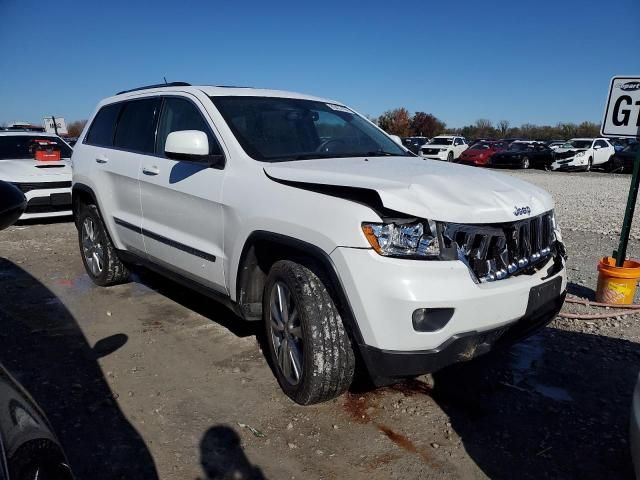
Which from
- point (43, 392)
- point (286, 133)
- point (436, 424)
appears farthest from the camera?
point (286, 133)

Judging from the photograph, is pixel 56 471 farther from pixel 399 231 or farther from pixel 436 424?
pixel 436 424

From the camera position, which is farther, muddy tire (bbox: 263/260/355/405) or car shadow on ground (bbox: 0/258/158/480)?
muddy tire (bbox: 263/260/355/405)

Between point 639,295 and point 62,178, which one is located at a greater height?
point 62,178

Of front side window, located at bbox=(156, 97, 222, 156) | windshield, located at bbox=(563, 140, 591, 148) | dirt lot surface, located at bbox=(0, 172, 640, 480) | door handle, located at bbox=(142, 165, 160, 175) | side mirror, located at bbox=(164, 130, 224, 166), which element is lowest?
dirt lot surface, located at bbox=(0, 172, 640, 480)

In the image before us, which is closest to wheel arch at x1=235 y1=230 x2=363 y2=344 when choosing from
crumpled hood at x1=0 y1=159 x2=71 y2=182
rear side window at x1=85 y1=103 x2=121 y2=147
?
rear side window at x1=85 y1=103 x2=121 y2=147

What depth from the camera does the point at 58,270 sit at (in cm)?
607

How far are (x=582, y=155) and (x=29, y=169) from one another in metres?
23.5

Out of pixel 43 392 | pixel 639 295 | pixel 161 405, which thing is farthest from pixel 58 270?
pixel 639 295

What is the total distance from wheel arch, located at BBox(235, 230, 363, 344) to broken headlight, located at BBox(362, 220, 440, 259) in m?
0.26

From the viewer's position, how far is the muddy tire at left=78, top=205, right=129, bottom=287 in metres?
5.09

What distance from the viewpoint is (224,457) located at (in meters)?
2.61

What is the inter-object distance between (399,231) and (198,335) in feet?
7.18

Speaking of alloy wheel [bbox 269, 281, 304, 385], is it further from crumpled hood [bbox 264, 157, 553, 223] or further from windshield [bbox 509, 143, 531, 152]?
windshield [bbox 509, 143, 531, 152]

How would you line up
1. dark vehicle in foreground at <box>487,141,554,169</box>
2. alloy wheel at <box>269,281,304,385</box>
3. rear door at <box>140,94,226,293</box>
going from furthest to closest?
dark vehicle in foreground at <box>487,141,554,169</box> → rear door at <box>140,94,226,293</box> → alloy wheel at <box>269,281,304,385</box>
